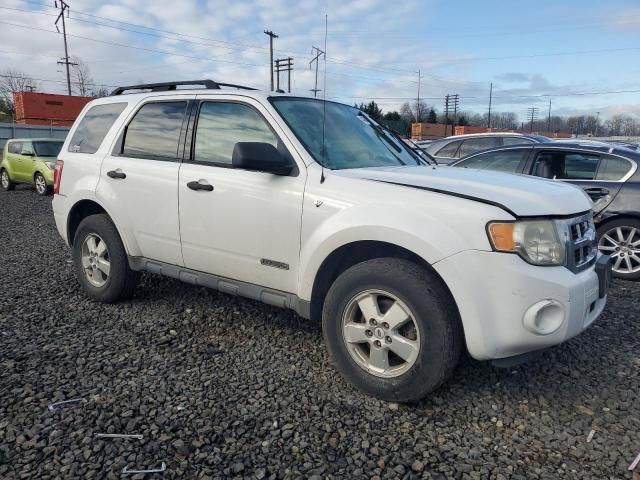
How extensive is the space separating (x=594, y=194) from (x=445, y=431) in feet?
14.4

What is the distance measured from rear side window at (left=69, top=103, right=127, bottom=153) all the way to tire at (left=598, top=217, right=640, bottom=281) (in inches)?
210

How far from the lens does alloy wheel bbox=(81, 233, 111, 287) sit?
15.6 ft

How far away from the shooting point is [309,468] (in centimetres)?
250

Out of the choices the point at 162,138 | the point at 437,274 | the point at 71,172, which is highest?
the point at 162,138

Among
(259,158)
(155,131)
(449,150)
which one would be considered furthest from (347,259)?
(449,150)

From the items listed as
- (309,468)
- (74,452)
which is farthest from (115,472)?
(309,468)

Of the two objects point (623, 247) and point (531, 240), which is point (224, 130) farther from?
point (623, 247)

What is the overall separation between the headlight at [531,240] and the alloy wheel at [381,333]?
0.64 meters

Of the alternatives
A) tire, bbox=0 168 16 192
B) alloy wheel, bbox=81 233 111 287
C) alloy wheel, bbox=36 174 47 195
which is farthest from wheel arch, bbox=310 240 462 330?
tire, bbox=0 168 16 192

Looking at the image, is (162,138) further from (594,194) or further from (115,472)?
(594,194)

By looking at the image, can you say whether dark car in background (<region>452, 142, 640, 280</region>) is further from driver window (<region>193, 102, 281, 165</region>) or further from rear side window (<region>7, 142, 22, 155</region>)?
rear side window (<region>7, 142, 22, 155</region>)

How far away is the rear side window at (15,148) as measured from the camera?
1592cm

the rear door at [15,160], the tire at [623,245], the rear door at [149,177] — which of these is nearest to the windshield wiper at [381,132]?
the rear door at [149,177]

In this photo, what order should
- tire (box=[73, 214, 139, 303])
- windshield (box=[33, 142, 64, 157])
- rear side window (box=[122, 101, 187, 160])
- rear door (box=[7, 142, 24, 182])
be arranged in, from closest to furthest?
rear side window (box=[122, 101, 187, 160]), tire (box=[73, 214, 139, 303]), windshield (box=[33, 142, 64, 157]), rear door (box=[7, 142, 24, 182])
